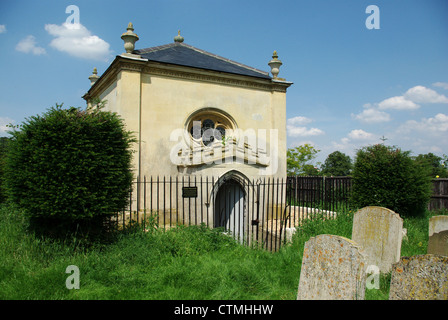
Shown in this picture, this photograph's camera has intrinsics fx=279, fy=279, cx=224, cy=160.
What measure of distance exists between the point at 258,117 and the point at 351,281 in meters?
9.90

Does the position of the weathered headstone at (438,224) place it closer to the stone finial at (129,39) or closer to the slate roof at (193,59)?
the slate roof at (193,59)

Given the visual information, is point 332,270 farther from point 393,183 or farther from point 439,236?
point 393,183

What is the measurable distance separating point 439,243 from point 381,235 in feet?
4.97

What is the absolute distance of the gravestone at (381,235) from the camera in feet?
18.3

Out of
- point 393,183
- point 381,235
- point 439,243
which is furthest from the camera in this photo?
point 393,183

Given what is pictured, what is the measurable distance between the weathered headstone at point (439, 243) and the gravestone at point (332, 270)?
387cm

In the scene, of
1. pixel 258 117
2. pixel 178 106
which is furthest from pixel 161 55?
pixel 258 117

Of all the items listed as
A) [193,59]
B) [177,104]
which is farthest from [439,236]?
[193,59]

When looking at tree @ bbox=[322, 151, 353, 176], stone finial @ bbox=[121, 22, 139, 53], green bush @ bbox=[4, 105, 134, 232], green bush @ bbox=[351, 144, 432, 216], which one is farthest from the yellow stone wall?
tree @ bbox=[322, 151, 353, 176]

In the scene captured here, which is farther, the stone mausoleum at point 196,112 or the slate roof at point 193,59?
the slate roof at point 193,59

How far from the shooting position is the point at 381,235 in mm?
5754

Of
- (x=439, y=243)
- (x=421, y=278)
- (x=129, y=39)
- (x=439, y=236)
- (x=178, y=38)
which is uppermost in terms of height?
(x=178, y=38)

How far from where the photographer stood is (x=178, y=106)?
36.8 feet

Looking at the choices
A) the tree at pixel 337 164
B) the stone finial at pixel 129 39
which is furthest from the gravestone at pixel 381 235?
the tree at pixel 337 164
